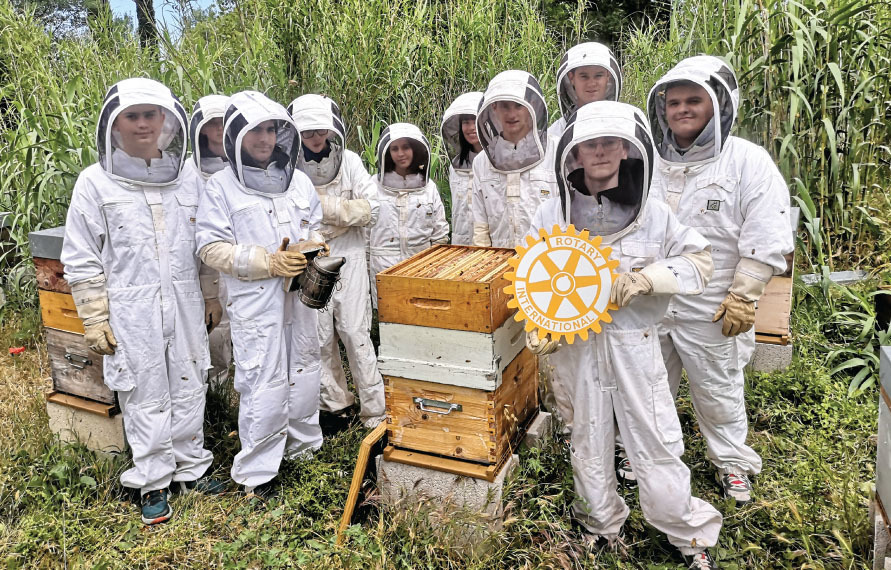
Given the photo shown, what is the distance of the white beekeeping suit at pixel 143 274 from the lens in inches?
120

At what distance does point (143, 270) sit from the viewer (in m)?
3.12

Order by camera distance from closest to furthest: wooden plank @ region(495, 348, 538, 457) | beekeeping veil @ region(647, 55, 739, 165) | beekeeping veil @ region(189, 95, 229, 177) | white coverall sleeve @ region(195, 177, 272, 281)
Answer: wooden plank @ region(495, 348, 538, 457), beekeeping veil @ region(647, 55, 739, 165), white coverall sleeve @ region(195, 177, 272, 281), beekeeping veil @ region(189, 95, 229, 177)

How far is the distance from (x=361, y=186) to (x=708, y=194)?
7.10ft

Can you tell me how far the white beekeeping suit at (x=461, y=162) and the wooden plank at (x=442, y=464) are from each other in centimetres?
209

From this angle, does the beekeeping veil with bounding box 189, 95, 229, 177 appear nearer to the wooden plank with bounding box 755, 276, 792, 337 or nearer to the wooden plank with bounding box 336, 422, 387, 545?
the wooden plank with bounding box 336, 422, 387, 545

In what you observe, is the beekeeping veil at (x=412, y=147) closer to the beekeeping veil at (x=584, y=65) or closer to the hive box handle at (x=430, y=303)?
the beekeeping veil at (x=584, y=65)

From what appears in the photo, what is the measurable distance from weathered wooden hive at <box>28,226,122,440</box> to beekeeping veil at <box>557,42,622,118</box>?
10.7 ft

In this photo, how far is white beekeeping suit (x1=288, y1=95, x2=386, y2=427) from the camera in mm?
3926

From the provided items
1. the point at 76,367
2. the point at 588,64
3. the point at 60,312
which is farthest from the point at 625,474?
the point at 60,312

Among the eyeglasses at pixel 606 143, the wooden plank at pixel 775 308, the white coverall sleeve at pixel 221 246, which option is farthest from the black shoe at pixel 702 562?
the white coverall sleeve at pixel 221 246

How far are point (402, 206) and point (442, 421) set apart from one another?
80.4 inches

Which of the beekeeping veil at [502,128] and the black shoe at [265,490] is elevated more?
the beekeeping veil at [502,128]

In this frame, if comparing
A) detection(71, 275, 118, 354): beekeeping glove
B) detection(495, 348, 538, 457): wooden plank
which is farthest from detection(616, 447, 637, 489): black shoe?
detection(71, 275, 118, 354): beekeeping glove

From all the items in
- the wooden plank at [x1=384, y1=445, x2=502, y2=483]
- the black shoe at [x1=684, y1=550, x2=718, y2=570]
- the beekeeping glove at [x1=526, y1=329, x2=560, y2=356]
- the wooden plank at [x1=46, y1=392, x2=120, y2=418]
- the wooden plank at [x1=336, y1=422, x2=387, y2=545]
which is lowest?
the black shoe at [x1=684, y1=550, x2=718, y2=570]
